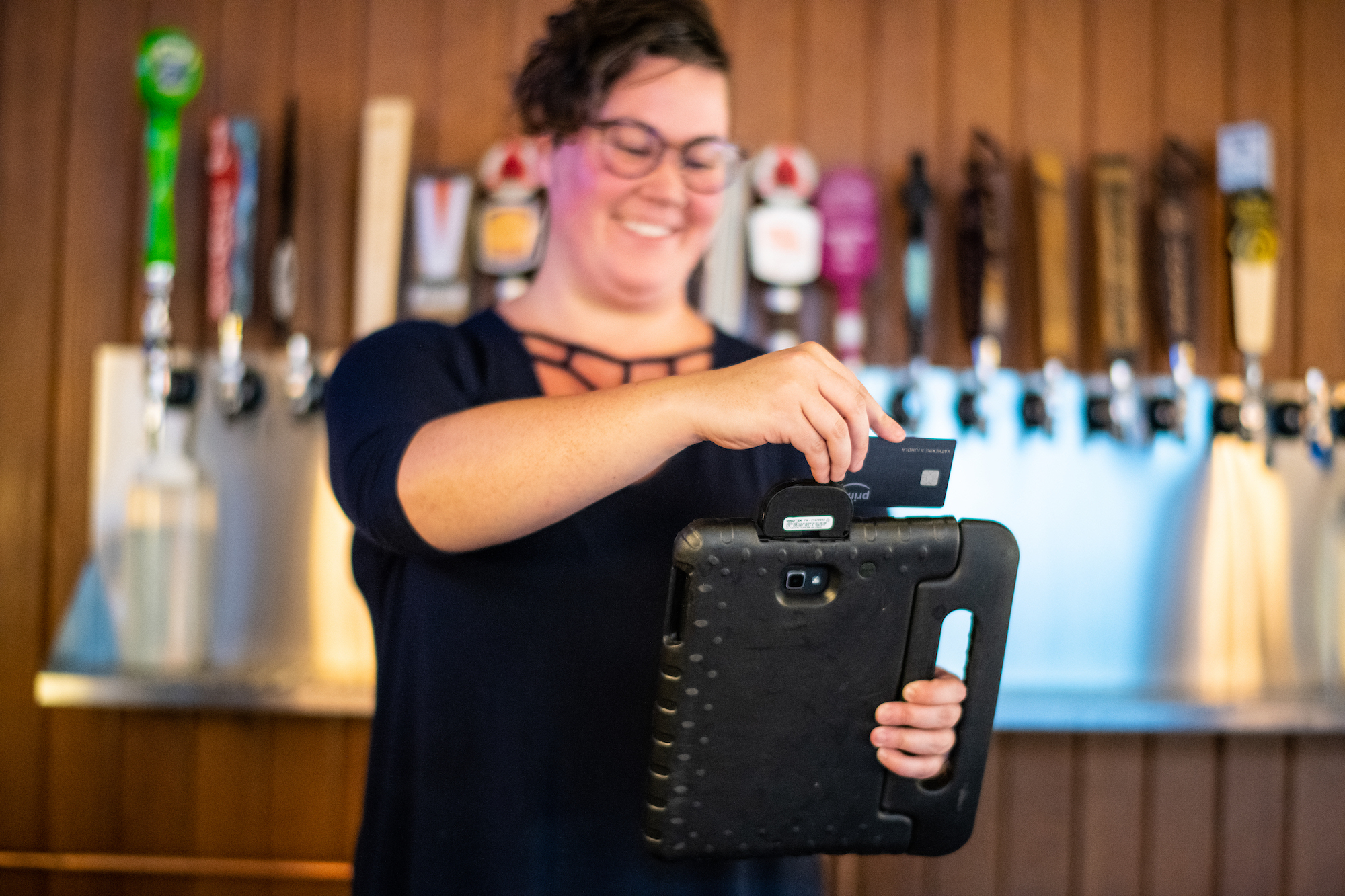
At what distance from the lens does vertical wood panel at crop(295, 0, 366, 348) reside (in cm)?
170

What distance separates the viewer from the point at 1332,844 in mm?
1665

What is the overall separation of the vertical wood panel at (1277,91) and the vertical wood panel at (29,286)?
2.21 m

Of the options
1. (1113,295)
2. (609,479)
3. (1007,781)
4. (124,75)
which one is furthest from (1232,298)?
(124,75)

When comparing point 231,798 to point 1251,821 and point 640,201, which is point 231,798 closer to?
point 640,201

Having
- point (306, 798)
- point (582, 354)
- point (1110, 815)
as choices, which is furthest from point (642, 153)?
point (1110, 815)

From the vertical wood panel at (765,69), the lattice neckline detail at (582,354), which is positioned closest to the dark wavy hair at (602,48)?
the lattice neckline detail at (582,354)

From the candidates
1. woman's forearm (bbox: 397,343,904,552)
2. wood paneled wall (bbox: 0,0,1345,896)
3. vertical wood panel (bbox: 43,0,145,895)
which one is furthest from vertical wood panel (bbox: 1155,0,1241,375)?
vertical wood panel (bbox: 43,0,145,895)

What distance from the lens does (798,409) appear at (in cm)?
53

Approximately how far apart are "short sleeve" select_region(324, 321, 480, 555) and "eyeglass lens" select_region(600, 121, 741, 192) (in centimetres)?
21

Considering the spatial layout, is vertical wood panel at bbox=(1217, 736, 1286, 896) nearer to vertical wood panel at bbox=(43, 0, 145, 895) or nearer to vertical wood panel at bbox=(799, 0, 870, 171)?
vertical wood panel at bbox=(799, 0, 870, 171)

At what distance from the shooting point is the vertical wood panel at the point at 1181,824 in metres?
1.66

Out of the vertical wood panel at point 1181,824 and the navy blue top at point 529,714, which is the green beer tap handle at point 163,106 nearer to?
the navy blue top at point 529,714

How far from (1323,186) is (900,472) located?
1.68m

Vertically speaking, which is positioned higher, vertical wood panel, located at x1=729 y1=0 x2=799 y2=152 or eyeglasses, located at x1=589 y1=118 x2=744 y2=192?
vertical wood panel, located at x1=729 y1=0 x2=799 y2=152
